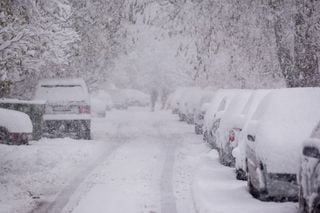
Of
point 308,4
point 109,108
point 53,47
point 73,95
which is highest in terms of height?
point 308,4

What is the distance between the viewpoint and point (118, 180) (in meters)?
12.6

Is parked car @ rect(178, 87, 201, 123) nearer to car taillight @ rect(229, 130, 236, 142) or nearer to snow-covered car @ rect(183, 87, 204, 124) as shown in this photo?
snow-covered car @ rect(183, 87, 204, 124)

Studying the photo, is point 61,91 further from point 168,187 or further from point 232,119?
point 168,187

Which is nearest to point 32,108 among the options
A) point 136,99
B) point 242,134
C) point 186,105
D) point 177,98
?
point 242,134

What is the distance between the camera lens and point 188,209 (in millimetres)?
9680

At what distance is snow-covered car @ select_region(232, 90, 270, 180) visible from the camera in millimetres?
11586

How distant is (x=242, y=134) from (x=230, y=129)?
1.96m

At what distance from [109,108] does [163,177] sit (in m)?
44.5

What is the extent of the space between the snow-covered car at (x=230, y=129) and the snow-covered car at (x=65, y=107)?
7623 mm

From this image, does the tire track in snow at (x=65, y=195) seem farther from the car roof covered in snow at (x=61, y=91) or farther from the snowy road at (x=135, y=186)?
the car roof covered in snow at (x=61, y=91)

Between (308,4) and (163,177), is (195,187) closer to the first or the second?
(163,177)

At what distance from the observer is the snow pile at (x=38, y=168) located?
35.4 feet

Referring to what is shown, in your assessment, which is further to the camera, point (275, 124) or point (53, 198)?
point (53, 198)

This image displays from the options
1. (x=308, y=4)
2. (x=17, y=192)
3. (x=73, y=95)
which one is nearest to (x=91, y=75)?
(x=73, y=95)
